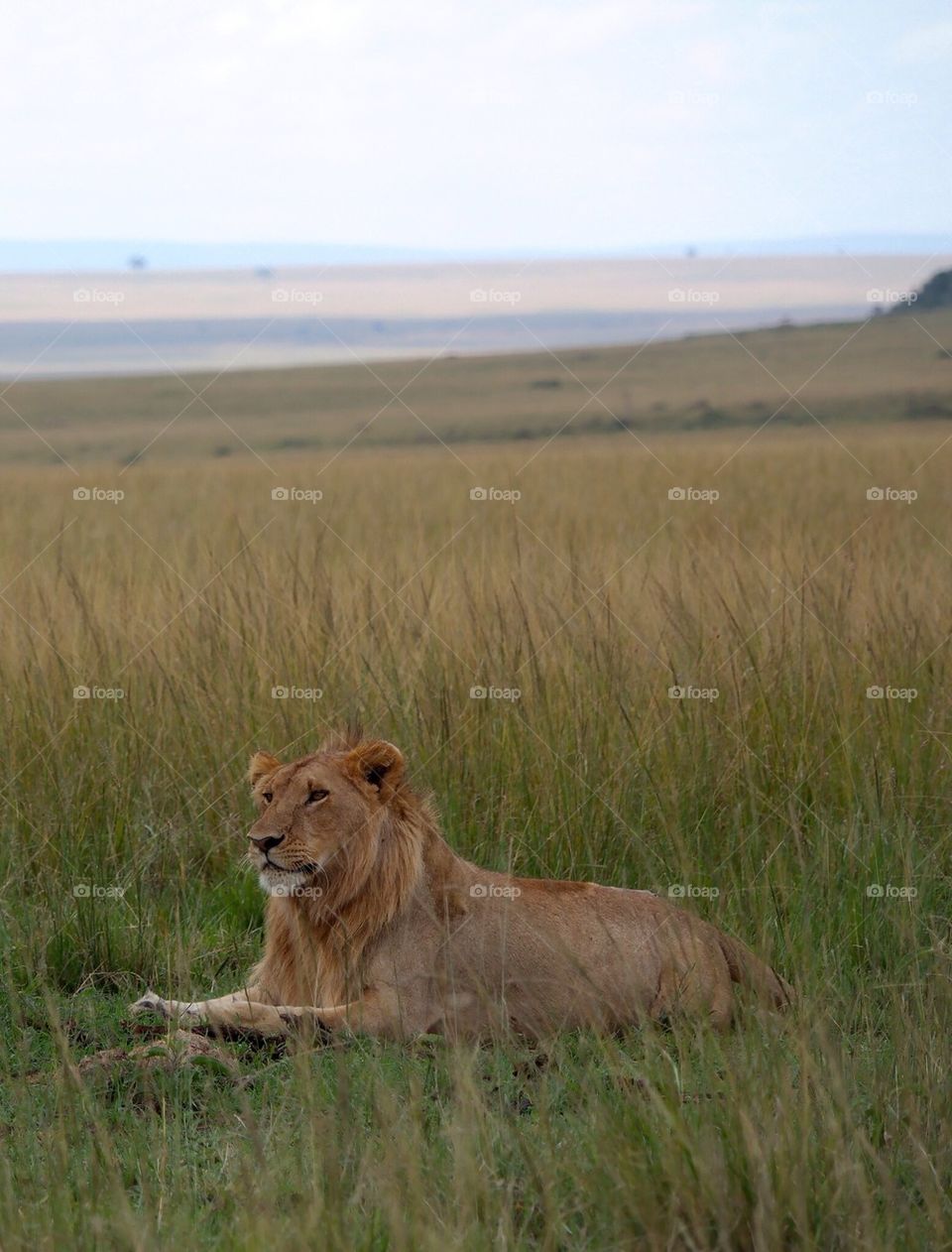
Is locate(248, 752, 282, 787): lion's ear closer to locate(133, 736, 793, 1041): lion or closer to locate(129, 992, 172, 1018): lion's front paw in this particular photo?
locate(133, 736, 793, 1041): lion

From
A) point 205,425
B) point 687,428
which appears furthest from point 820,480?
point 205,425

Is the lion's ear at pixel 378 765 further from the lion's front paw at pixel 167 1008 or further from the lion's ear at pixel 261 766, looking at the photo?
the lion's front paw at pixel 167 1008

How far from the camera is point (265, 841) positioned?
14.8 ft

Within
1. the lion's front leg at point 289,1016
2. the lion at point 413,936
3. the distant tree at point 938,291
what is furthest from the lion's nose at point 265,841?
the distant tree at point 938,291

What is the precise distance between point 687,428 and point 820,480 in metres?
28.6

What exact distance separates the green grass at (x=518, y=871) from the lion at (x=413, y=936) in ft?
0.52

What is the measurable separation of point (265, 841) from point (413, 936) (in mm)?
478

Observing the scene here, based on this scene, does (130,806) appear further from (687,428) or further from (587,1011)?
(687,428)

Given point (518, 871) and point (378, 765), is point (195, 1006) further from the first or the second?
point (518, 871)

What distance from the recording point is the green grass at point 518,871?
120 inches

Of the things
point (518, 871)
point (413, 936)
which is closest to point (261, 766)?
point (413, 936)

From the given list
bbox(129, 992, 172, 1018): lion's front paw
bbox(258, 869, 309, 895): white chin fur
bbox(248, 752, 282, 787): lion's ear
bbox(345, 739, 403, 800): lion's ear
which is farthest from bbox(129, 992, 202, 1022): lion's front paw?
bbox(345, 739, 403, 800): lion's ear

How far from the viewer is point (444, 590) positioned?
8.47 meters

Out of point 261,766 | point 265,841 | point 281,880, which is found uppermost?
point 261,766
